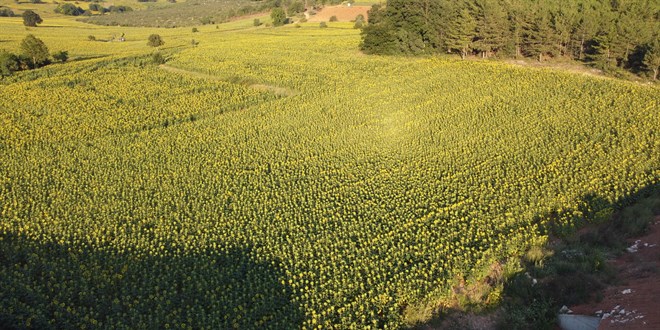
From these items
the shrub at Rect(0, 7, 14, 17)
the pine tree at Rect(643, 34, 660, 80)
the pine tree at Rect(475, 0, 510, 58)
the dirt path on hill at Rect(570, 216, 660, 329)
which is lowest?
the dirt path on hill at Rect(570, 216, 660, 329)

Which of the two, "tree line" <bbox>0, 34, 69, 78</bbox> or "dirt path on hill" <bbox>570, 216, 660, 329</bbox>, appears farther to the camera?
"tree line" <bbox>0, 34, 69, 78</bbox>

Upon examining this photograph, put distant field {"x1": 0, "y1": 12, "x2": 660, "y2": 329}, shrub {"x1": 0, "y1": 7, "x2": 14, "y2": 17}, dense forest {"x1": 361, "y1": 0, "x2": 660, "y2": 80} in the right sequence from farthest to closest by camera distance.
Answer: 1. shrub {"x1": 0, "y1": 7, "x2": 14, "y2": 17}
2. dense forest {"x1": 361, "y1": 0, "x2": 660, "y2": 80}
3. distant field {"x1": 0, "y1": 12, "x2": 660, "y2": 329}

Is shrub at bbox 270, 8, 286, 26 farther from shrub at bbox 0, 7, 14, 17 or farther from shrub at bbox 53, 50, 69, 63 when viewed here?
shrub at bbox 0, 7, 14, 17

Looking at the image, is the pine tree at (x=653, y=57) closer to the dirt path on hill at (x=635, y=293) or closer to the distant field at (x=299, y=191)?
the distant field at (x=299, y=191)

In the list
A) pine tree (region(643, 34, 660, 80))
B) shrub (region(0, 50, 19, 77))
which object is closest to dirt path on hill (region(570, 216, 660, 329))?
pine tree (region(643, 34, 660, 80))

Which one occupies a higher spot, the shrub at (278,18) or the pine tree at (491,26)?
the shrub at (278,18)

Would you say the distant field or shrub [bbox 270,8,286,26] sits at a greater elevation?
shrub [bbox 270,8,286,26]

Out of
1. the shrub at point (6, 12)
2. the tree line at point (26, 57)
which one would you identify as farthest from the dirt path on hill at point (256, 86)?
the shrub at point (6, 12)
